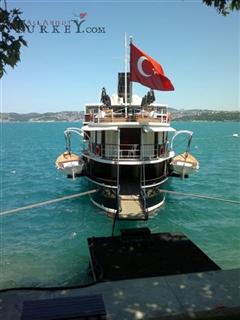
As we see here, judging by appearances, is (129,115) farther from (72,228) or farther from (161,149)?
(72,228)

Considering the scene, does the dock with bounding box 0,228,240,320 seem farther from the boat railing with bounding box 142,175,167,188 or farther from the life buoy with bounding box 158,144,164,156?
the life buoy with bounding box 158,144,164,156

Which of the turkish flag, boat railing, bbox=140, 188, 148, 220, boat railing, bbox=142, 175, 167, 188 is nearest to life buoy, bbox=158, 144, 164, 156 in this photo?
boat railing, bbox=142, 175, 167, 188

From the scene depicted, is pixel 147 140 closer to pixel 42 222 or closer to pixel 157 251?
pixel 42 222

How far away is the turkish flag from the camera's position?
20.4 metres

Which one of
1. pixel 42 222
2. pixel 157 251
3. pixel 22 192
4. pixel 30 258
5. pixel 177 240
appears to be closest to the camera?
pixel 157 251

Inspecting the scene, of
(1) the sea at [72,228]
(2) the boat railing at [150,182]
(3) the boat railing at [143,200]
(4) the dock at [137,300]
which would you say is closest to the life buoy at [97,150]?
(1) the sea at [72,228]

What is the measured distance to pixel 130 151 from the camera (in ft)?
76.0

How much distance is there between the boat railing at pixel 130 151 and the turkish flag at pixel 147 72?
400 cm

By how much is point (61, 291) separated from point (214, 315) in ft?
9.01

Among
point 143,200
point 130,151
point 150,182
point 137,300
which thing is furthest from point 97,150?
point 137,300

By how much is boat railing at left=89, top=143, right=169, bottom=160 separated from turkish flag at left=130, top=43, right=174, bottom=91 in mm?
3995

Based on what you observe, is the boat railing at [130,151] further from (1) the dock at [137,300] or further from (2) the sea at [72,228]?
(1) the dock at [137,300]

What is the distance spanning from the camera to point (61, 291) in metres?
6.97

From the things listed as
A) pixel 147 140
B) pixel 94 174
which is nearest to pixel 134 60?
pixel 147 140
